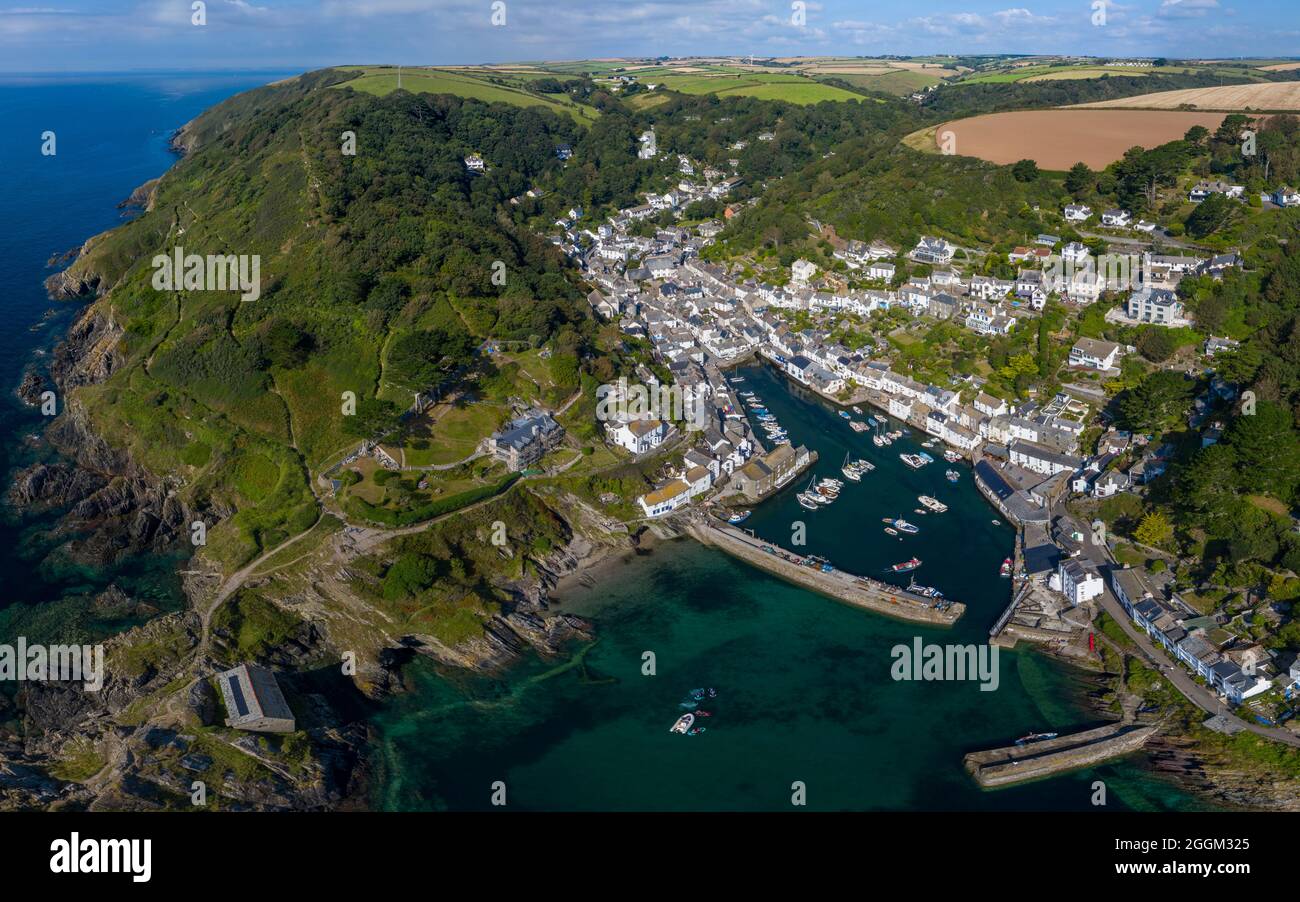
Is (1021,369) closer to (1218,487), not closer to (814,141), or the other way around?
(1218,487)

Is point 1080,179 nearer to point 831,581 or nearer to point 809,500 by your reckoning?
point 809,500

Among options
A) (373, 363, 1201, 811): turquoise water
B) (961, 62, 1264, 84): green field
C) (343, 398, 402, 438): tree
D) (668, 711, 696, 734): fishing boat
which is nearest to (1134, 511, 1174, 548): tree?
(373, 363, 1201, 811): turquoise water

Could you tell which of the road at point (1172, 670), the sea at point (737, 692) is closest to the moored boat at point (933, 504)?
the sea at point (737, 692)

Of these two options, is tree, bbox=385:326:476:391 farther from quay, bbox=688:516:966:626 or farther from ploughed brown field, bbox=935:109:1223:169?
ploughed brown field, bbox=935:109:1223:169

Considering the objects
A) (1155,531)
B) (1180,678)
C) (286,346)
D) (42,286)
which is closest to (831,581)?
(1180,678)

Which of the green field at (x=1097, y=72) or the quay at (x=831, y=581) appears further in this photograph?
the green field at (x=1097, y=72)

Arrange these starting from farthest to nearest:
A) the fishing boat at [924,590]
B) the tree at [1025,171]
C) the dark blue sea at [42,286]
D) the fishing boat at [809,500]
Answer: the tree at [1025,171] < the fishing boat at [809,500] < the dark blue sea at [42,286] < the fishing boat at [924,590]

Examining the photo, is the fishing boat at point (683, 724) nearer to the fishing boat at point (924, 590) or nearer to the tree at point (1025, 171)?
the fishing boat at point (924, 590)
